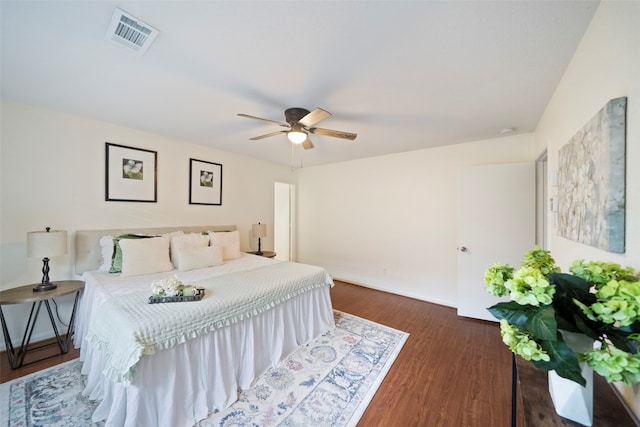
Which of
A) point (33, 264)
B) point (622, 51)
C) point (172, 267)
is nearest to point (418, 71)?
point (622, 51)

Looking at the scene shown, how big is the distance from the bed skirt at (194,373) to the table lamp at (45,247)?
766 mm

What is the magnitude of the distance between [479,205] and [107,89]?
13.8 feet

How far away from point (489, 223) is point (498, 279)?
257 cm

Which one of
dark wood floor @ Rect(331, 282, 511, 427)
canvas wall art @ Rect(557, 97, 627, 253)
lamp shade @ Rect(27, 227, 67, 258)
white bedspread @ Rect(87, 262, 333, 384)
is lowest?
dark wood floor @ Rect(331, 282, 511, 427)

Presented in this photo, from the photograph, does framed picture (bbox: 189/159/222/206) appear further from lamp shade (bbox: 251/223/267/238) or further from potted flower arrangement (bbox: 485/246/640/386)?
potted flower arrangement (bbox: 485/246/640/386)

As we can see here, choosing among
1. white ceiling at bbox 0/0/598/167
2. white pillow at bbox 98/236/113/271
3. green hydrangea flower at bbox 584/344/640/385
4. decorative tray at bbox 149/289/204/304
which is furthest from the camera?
white pillow at bbox 98/236/113/271

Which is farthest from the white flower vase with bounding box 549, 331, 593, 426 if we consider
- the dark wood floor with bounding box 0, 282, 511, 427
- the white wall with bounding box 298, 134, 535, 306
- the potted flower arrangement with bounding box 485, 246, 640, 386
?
the white wall with bounding box 298, 134, 535, 306

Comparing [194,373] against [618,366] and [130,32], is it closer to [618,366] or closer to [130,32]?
[618,366]

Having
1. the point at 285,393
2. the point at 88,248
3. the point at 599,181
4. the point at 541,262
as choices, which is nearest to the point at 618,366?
the point at 541,262

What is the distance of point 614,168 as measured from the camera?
0.92 metres

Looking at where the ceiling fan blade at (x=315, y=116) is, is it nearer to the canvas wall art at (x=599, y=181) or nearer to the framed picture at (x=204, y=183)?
the canvas wall art at (x=599, y=181)

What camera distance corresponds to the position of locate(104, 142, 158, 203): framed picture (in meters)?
2.72

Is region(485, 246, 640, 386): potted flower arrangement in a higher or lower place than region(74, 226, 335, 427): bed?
higher

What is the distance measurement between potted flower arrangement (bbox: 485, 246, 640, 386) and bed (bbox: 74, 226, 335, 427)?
1.74 m
